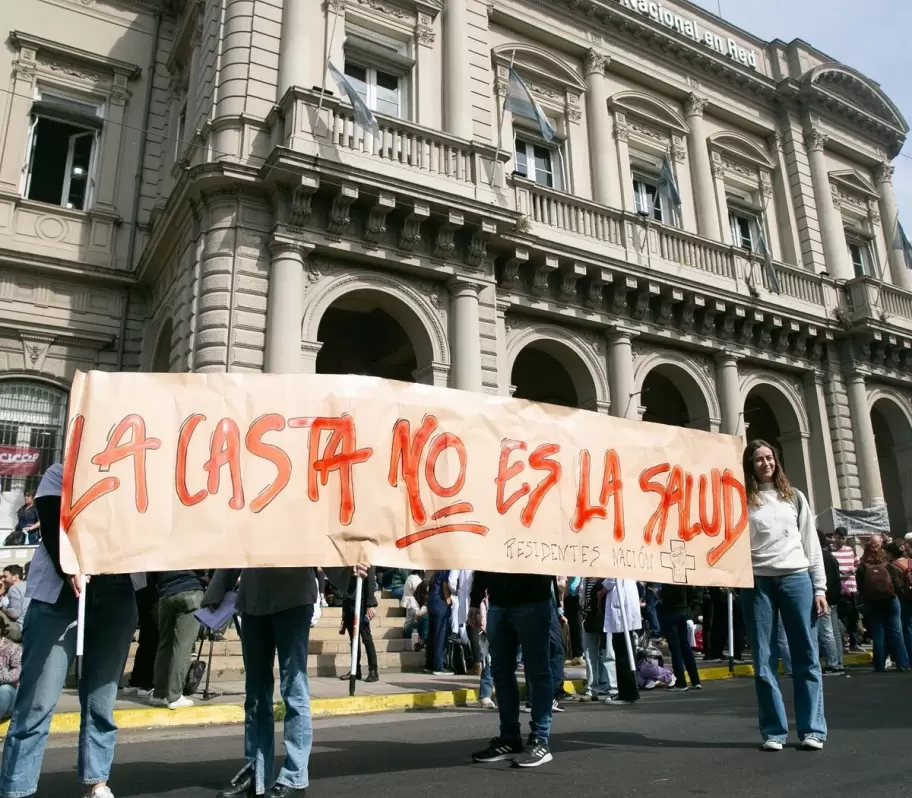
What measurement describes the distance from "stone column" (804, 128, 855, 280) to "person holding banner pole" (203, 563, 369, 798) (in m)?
22.3

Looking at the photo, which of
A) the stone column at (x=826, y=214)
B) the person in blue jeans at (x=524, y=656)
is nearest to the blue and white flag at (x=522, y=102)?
the stone column at (x=826, y=214)

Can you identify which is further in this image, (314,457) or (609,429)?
(609,429)

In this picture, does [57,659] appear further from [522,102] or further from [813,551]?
[522,102]

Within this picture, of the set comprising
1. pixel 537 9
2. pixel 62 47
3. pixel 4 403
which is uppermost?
pixel 537 9

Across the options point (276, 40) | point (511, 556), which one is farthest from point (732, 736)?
point (276, 40)

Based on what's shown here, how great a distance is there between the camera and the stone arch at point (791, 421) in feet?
69.4

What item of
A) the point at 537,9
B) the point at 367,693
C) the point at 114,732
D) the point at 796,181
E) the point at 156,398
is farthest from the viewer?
the point at 796,181

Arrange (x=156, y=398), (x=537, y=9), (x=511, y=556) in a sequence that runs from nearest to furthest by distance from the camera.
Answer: (x=156, y=398) → (x=511, y=556) → (x=537, y=9)

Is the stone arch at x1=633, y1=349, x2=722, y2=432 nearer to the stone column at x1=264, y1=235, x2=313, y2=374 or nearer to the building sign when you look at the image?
the stone column at x1=264, y1=235, x2=313, y2=374

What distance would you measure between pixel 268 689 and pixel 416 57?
15.3 meters

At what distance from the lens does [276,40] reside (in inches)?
603

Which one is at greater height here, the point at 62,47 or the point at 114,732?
the point at 62,47

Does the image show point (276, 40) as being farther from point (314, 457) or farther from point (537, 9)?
point (314, 457)

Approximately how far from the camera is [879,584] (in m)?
11.3
